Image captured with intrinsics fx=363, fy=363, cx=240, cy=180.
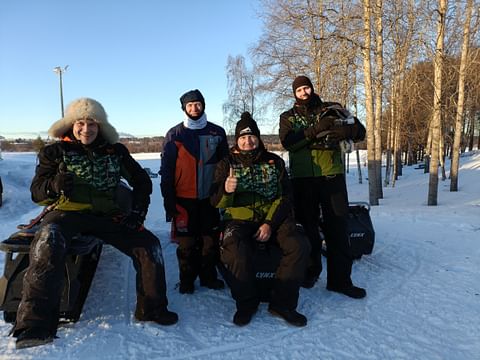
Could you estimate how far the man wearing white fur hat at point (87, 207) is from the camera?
2571 millimetres

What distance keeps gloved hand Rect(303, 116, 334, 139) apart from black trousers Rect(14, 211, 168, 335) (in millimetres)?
1721

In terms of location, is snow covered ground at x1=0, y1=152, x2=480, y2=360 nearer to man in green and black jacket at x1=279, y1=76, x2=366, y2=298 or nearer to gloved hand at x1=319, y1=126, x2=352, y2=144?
man in green and black jacket at x1=279, y1=76, x2=366, y2=298

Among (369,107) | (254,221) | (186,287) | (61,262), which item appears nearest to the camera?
(61,262)

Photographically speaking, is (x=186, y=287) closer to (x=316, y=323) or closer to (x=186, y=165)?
(x=186, y=165)

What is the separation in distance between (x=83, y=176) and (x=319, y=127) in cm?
215

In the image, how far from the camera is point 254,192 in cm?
334

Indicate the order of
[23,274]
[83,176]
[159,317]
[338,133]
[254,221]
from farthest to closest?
1. [338,133]
2. [254,221]
3. [83,176]
4. [159,317]
5. [23,274]

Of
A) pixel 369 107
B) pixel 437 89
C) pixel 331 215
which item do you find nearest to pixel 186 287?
pixel 331 215

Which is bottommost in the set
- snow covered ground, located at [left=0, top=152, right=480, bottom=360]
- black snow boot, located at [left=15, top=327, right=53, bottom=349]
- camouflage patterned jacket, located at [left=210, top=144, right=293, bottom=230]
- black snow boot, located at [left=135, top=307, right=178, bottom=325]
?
snow covered ground, located at [left=0, top=152, right=480, bottom=360]

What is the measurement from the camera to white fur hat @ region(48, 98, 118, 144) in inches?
126

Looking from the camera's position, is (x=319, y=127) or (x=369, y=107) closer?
(x=319, y=127)

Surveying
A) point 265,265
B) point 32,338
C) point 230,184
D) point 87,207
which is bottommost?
point 32,338

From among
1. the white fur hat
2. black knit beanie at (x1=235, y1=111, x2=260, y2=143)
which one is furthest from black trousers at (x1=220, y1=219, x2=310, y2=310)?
the white fur hat

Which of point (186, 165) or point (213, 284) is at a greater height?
point (186, 165)
